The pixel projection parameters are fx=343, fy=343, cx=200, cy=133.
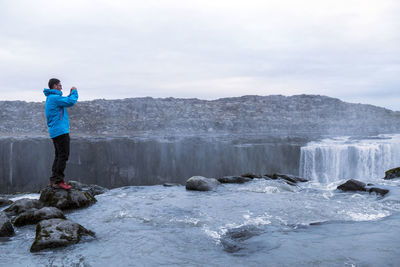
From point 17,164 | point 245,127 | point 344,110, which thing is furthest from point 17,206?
point 344,110

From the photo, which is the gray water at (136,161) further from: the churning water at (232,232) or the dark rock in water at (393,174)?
the churning water at (232,232)

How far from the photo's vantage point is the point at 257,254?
248 inches

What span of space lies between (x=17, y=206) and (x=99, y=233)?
3556 mm

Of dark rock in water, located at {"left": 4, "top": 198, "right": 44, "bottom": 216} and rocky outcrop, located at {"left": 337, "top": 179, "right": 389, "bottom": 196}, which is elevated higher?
rocky outcrop, located at {"left": 337, "top": 179, "right": 389, "bottom": 196}

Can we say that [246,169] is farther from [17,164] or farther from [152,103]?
[152,103]

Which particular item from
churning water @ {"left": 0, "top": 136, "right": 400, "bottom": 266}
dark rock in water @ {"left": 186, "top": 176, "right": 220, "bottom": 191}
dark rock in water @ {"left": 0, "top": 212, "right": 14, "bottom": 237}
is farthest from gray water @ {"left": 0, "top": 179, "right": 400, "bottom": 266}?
dark rock in water @ {"left": 186, "top": 176, "right": 220, "bottom": 191}

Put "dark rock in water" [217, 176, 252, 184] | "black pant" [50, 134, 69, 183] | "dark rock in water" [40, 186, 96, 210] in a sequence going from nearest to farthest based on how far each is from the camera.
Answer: "black pant" [50, 134, 69, 183] < "dark rock in water" [40, 186, 96, 210] < "dark rock in water" [217, 176, 252, 184]

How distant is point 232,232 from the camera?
25.5 ft

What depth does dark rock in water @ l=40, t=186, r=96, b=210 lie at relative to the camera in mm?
9750

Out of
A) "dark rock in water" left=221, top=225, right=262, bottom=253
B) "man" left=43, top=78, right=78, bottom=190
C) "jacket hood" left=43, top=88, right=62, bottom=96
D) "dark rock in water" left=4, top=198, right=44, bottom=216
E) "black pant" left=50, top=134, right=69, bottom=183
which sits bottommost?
"dark rock in water" left=4, top=198, right=44, bottom=216

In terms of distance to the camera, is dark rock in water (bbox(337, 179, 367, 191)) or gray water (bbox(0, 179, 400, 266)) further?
dark rock in water (bbox(337, 179, 367, 191))

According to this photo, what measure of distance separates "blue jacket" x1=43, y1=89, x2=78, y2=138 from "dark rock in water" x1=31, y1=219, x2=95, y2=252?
2.37 meters

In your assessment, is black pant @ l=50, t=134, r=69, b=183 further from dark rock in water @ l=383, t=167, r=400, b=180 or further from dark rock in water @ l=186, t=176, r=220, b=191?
dark rock in water @ l=383, t=167, r=400, b=180

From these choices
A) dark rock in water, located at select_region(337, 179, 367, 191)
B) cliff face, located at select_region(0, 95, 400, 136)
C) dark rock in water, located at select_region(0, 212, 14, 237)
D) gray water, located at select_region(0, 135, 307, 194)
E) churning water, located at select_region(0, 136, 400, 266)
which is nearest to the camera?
churning water, located at select_region(0, 136, 400, 266)
